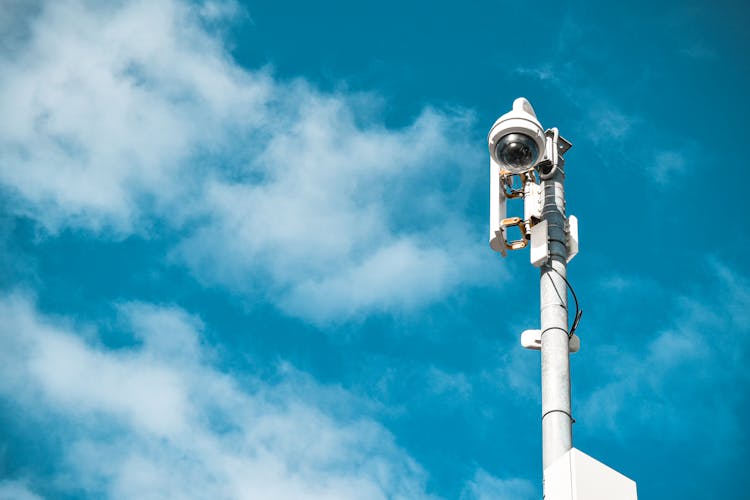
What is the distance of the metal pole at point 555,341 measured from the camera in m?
8.12

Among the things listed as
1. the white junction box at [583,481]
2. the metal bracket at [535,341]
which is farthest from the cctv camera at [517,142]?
the white junction box at [583,481]

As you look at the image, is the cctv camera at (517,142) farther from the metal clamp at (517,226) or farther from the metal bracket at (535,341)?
the metal bracket at (535,341)

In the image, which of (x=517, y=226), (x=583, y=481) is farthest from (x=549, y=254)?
(x=583, y=481)

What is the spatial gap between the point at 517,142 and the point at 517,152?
11cm

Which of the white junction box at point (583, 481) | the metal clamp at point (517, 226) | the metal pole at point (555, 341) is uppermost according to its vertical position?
the metal clamp at point (517, 226)

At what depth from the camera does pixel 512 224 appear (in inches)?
392

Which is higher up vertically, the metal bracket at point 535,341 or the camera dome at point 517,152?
the camera dome at point 517,152

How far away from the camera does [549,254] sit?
9516mm

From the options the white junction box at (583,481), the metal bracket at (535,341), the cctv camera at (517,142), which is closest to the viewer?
the white junction box at (583,481)

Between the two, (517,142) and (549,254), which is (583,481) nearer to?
(549,254)

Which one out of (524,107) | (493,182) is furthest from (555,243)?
(524,107)

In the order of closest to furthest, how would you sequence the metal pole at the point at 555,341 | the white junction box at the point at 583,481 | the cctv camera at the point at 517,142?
the white junction box at the point at 583,481, the metal pole at the point at 555,341, the cctv camera at the point at 517,142

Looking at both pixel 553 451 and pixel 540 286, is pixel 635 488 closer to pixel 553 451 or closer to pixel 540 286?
pixel 553 451

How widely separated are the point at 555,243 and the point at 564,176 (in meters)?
1.27
